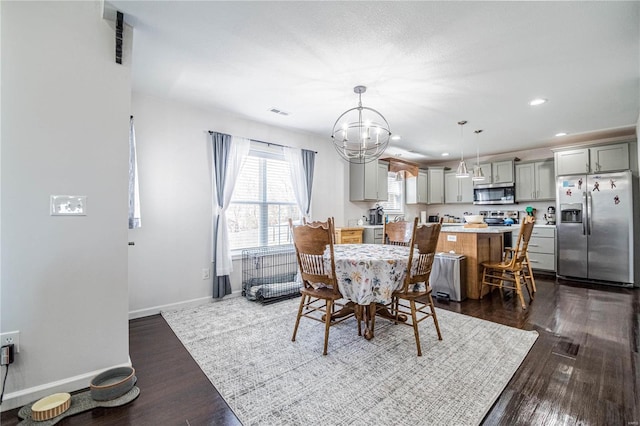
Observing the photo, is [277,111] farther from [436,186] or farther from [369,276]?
[436,186]

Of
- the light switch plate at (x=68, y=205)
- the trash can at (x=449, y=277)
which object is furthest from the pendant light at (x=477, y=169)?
→ the light switch plate at (x=68, y=205)

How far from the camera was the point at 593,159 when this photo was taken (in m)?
4.84

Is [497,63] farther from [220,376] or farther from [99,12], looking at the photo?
[220,376]

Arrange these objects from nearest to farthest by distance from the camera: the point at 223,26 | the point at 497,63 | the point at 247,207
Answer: the point at 223,26 → the point at 497,63 → the point at 247,207

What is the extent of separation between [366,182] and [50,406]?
15.7ft

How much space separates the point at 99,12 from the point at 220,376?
264 cm

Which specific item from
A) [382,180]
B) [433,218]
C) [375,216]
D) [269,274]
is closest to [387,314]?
[269,274]

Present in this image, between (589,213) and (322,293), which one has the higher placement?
(589,213)

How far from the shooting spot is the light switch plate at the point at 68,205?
1761mm

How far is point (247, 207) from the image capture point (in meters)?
4.09

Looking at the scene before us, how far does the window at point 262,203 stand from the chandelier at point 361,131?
103 cm

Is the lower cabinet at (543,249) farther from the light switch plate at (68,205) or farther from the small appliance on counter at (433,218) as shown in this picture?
the light switch plate at (68,205)

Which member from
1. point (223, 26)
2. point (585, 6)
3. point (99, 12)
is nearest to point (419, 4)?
point (585, 6)

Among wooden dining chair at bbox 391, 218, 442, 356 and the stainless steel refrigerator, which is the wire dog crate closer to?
wooden dining chair at bbox 391, 218, 442, 356
